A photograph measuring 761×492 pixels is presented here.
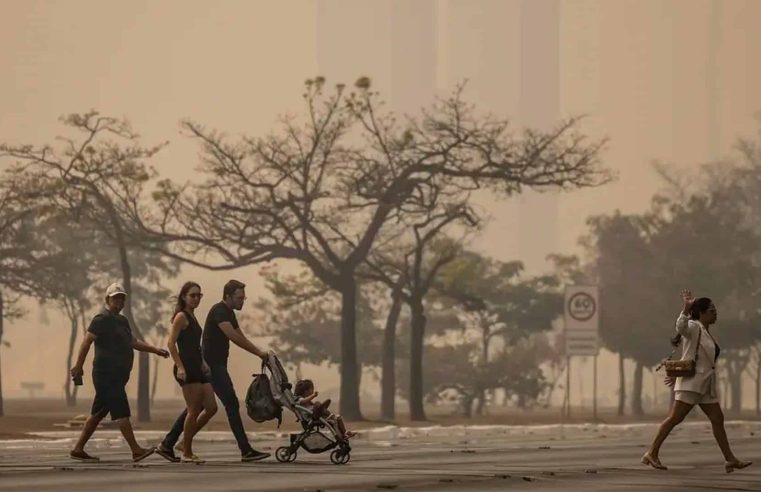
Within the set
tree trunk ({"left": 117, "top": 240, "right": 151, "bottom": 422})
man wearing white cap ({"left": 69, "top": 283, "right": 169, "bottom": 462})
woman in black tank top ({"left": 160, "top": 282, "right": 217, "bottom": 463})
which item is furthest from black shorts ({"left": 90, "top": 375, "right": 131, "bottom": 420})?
tree trunk ({"left": 117, "top": 240, "right": 151, "bottom": 422})

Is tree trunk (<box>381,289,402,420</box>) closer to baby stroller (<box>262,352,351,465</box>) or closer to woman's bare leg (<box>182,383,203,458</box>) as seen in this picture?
baby stroller (<box>262,352,351,465</box>)

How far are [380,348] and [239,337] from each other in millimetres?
85160

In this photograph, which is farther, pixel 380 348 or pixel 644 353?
pixel 380 348

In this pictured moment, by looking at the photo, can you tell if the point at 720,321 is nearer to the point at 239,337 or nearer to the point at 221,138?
the point at 221,138

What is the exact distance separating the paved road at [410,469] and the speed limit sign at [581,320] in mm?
17425

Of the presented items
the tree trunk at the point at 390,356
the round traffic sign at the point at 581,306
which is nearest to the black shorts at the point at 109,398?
the round traffic sign at the point at 581,306

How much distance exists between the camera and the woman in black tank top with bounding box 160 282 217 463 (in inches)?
886

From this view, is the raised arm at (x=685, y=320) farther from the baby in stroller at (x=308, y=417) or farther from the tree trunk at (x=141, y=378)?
the tree trunk at (x=141, y=378)

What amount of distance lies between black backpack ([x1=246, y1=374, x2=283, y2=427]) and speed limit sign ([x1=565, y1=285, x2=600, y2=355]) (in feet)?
92.1

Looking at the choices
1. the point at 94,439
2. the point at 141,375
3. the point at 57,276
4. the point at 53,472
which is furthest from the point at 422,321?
the point at 53,472

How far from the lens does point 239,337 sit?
891 inches

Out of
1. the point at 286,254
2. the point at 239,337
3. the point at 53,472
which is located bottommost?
the point at 53,472

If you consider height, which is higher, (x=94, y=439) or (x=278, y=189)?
(x=278, y=189)

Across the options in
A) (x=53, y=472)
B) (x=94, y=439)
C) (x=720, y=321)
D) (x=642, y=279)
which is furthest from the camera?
(x=642, y=279)
